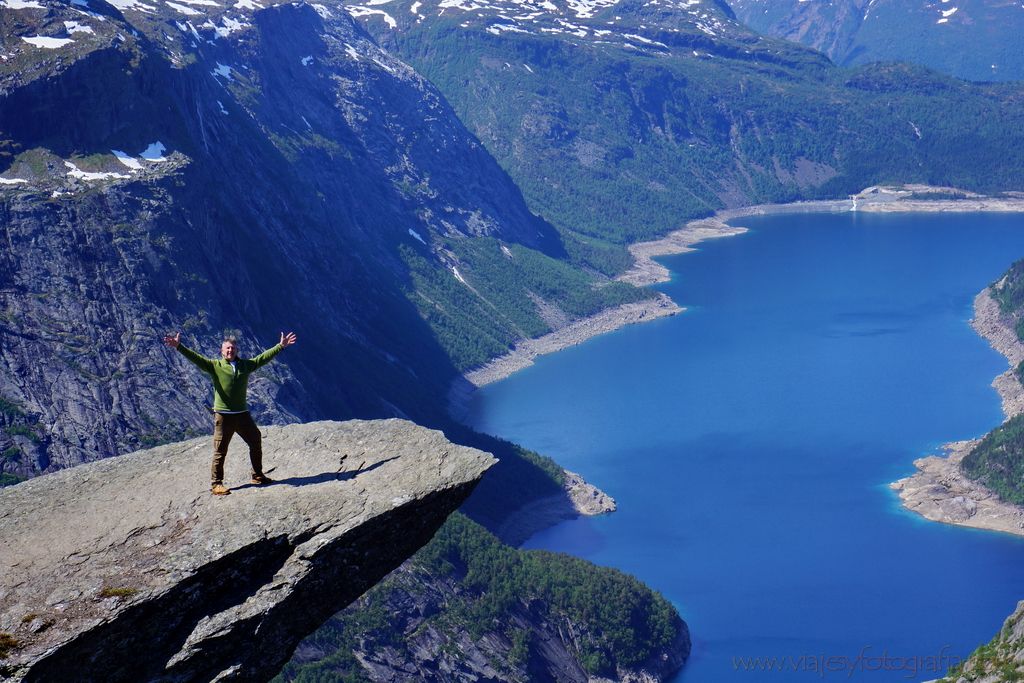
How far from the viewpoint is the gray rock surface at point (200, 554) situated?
1689 cm

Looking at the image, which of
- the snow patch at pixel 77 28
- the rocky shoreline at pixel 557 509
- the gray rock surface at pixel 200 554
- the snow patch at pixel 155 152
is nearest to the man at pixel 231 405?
the gray rock surface at pixel 200 554

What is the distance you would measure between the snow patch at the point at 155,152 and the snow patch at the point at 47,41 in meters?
10.6

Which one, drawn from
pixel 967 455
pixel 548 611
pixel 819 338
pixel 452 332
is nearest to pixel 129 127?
pixel 548 611

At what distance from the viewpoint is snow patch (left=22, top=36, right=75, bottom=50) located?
98.5 meters

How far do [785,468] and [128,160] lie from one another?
67.9 meters

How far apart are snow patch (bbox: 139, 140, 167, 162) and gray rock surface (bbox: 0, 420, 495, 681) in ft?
284

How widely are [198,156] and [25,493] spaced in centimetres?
9407

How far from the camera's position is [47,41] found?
3910 inches

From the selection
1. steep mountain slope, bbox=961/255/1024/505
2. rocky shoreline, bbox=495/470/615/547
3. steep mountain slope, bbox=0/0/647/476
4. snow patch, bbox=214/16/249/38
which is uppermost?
snow patch, bbox=214/16/249/38

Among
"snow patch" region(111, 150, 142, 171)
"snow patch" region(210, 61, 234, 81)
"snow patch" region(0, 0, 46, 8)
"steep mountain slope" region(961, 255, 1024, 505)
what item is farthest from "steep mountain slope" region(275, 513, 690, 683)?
"snow patch" region(210, 61, 234, 81)

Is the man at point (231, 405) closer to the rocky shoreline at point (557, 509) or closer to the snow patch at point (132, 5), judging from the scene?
the rocky shoreline at point (557, 509)

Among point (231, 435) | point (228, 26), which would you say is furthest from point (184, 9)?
point (231, 435)

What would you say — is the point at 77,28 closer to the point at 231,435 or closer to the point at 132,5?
the point at 132,5

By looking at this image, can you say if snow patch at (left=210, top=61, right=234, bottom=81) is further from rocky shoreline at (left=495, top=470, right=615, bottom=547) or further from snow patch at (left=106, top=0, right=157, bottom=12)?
rocky shoreline at (left=495, top=470, right=615, bottom=547)
